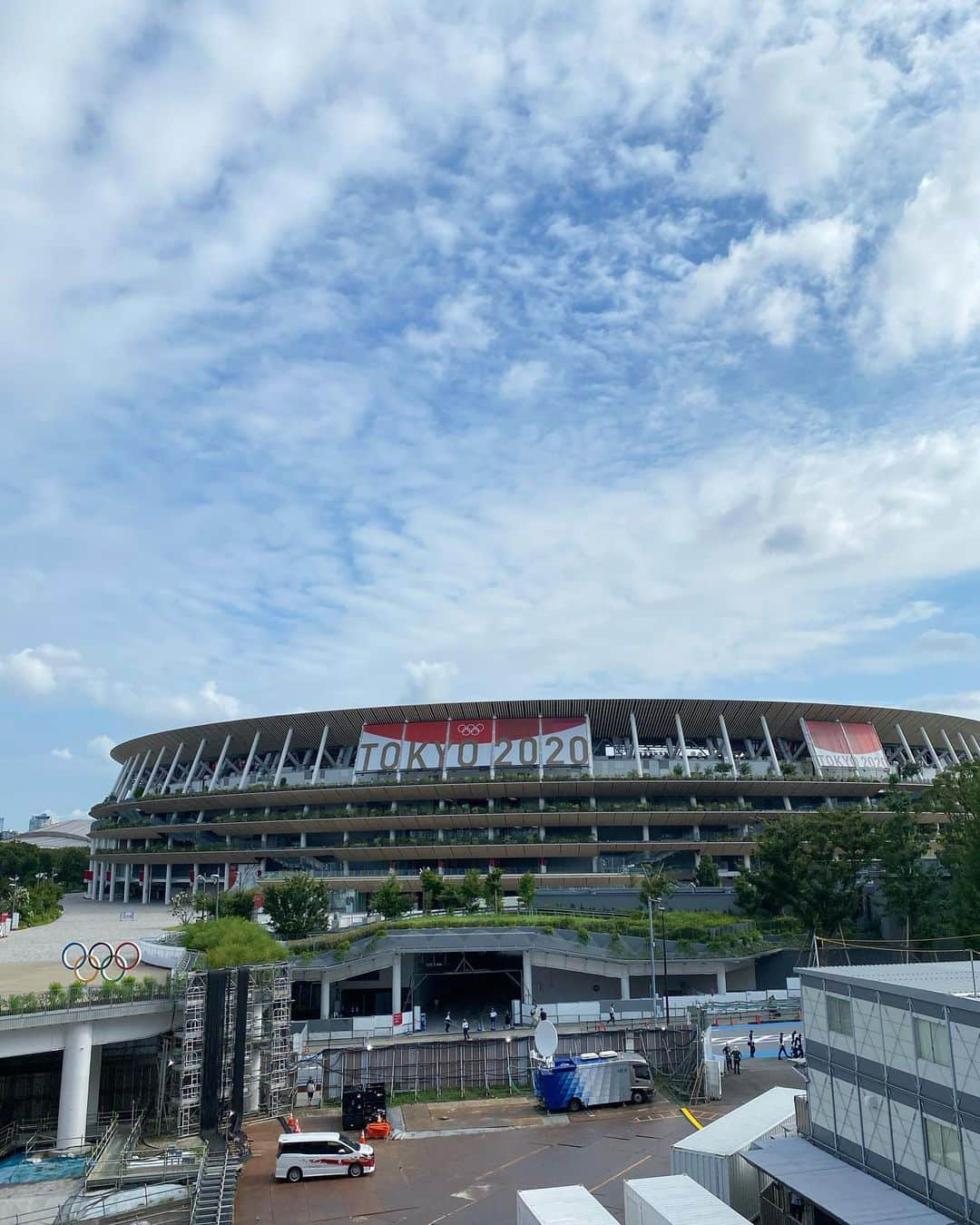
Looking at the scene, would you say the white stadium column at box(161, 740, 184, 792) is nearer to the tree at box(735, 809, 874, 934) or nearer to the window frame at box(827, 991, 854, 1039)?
Answer: the tree at box(735, 809, 874, 934)

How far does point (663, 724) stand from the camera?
89.7 metres

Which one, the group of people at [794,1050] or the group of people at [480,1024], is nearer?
the group of people at [794,1050]

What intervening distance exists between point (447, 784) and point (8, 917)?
35363 millimetres

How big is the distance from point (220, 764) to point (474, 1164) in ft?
231

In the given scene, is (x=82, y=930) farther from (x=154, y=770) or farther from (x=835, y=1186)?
(x=835, y=1186)

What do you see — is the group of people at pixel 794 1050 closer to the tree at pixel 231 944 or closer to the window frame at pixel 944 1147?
the tree at pixel 231 944

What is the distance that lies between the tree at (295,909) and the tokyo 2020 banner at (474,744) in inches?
1094

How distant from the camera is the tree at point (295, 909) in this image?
5706 centimetres

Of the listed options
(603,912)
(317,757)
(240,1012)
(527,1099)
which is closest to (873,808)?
(603,912)

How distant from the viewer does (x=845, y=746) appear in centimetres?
8925

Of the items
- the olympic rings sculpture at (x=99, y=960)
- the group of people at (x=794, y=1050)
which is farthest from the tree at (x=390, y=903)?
the group of people at (x=794, y=1050)

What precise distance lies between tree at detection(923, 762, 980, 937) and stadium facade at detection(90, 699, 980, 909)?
22.9m


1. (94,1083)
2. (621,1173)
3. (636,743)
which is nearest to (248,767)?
(636,743)

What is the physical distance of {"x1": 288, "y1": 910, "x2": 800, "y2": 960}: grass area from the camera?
55125 millimetres
